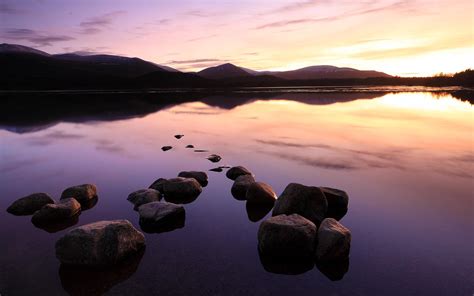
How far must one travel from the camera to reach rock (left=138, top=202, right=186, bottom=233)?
8.61 m

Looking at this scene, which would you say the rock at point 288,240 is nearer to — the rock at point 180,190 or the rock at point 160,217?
the rock at point 160,217

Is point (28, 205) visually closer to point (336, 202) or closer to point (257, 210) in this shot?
point (257, 210)

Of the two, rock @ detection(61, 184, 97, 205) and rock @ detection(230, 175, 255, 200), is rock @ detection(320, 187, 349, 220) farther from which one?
rock @ detection(61, 184, 97, 205)

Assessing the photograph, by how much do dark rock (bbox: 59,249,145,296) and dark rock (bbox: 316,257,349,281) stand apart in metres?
3.80

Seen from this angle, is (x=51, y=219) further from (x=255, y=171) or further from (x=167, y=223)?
(x=255, y=171)

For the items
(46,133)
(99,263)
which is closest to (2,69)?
(46,133)

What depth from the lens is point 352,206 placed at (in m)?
9.99

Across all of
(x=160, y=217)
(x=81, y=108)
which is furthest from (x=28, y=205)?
(x=81, y=108)

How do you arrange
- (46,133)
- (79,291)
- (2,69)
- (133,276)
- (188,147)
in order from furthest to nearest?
(2,69) < (46,133) < (188,147) < (133,276) < (79,291)

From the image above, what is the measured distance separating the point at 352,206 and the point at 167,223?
540 cm

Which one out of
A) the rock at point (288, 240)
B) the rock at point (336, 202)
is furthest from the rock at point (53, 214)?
the rock at point (336, 202)

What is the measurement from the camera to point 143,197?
10109mm

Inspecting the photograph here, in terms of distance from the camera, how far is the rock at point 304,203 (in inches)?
339

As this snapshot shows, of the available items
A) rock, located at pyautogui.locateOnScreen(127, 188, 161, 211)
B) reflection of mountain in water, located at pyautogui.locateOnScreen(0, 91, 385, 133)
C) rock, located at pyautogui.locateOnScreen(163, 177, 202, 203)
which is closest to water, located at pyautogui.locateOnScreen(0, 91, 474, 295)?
rock, located at pyautogui.locateOnScreen(127, 188, 161, 211)
